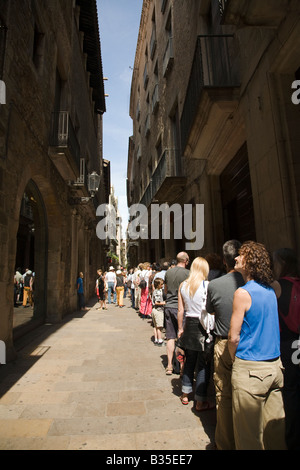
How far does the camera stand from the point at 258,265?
1.96 meters

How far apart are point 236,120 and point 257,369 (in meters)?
4.52

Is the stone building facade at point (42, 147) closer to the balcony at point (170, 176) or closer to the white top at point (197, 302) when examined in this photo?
the balcony at point (170, 176)

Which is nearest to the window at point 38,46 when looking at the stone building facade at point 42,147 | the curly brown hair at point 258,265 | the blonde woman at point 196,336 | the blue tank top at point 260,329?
the stone building facade at point 42,147

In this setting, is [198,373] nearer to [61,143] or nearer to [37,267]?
[37,267]

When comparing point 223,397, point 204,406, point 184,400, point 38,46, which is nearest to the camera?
point 223,397

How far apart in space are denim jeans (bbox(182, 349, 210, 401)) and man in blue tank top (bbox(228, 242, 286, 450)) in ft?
3.40

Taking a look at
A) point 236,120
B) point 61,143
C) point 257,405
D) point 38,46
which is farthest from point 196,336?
point 38,46

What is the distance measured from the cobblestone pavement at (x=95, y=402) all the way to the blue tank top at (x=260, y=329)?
113 cm

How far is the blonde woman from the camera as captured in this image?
2.93m

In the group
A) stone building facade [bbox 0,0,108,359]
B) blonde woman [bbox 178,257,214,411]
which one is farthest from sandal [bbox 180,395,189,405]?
stone building facade [bbox 0,0,108,359]

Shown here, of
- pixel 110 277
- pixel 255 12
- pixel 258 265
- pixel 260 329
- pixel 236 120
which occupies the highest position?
pixel 255 12

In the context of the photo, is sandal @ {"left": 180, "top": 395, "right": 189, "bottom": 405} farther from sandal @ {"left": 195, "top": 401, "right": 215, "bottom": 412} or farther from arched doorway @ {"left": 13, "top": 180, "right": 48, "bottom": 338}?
arched doorway @ {"left": 13, "top": 180, "right": 48, "bottom": 338}

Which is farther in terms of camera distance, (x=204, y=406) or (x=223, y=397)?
(x=204, y=406)

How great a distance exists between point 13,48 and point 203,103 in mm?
3507
